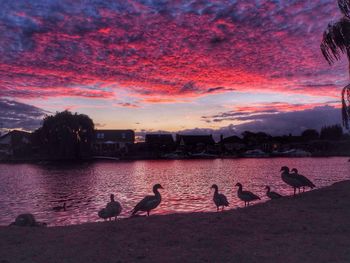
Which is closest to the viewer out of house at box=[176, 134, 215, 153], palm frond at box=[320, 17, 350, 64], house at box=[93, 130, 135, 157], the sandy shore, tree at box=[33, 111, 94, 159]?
the sandy shore

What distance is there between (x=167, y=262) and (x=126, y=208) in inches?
599

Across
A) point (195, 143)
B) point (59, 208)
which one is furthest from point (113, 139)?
point (59, 208)

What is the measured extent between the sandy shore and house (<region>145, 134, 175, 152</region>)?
120m

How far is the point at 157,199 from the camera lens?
16.1m

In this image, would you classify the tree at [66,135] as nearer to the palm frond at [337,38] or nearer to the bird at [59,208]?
the bird at [59,208]

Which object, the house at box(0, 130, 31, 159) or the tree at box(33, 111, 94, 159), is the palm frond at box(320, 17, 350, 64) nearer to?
the tree at box(33, 111, 94, 159)

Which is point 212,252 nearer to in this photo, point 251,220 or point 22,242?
point 251,220

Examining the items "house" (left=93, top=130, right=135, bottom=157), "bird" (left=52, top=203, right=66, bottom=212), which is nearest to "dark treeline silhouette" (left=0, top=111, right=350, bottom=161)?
"house" (left=93, top=130, right=135, bottom=157)

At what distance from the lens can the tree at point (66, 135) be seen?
9169 centimetres

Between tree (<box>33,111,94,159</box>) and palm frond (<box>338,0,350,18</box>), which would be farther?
tree (<box>33,111,94,159</box>)

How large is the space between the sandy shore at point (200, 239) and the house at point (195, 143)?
12639 centimetres

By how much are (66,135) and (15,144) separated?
127ft

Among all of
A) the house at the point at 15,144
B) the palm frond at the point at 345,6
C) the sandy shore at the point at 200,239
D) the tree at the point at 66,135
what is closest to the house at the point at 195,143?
the tree at the point at 66,135

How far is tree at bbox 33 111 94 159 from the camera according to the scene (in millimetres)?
91688
